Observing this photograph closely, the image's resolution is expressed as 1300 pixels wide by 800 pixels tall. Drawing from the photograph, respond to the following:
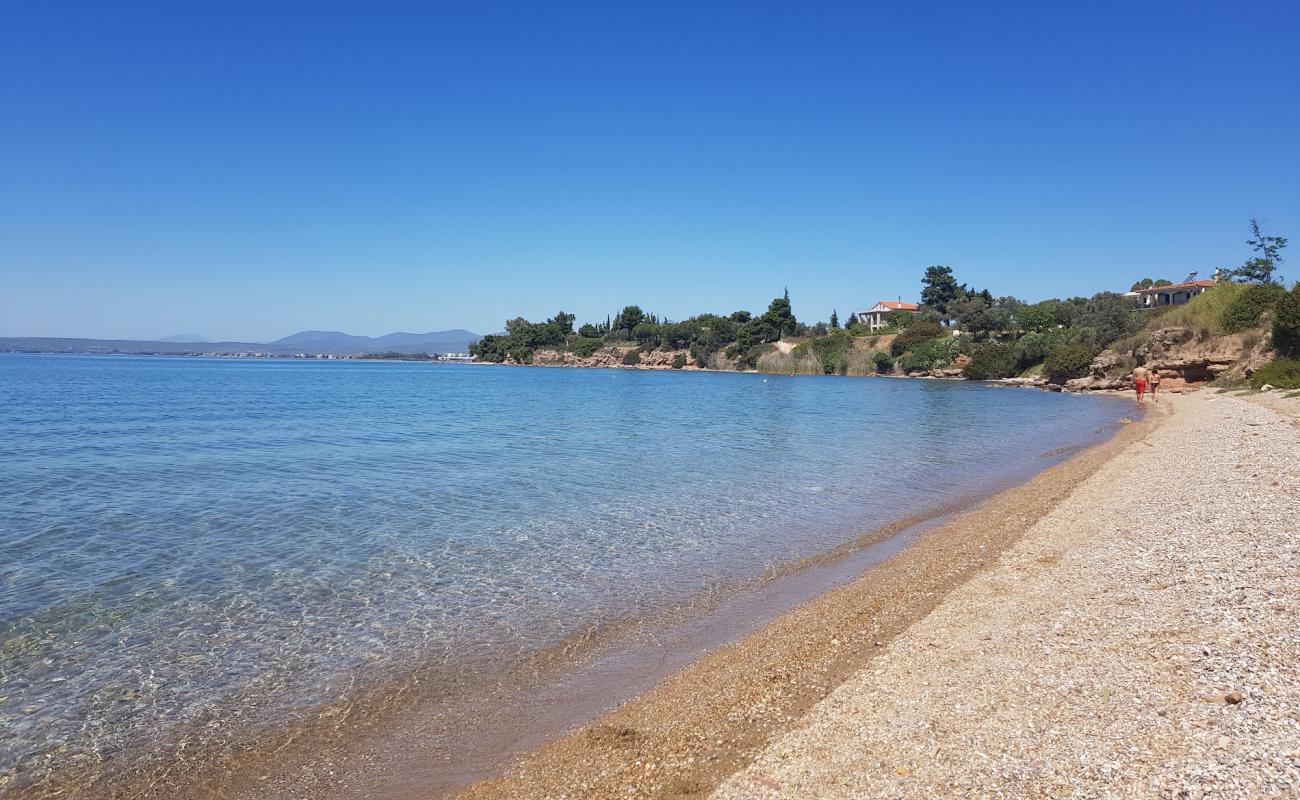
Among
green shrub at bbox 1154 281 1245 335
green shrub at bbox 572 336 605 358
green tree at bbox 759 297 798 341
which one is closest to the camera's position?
green shrub at bbox 1154 281 1245 335

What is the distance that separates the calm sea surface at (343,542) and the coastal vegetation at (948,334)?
1146 inches

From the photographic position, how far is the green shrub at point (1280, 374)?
32.3 m

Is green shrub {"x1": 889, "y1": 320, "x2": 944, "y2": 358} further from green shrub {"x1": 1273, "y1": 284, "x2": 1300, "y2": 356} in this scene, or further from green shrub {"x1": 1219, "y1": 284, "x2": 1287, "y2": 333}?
green shrub {"x1": 1273, "y1": 284, "x2": 1300, "y2": 356}

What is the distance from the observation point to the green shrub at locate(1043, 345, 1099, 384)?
62969 mm

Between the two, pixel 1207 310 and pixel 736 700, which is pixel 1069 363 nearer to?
pixel 1207 310

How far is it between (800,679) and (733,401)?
45.3 metres

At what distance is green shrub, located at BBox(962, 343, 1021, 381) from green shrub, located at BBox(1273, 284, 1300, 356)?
39.8m

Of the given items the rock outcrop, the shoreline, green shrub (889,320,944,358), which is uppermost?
green shrub (889,320,944,358)

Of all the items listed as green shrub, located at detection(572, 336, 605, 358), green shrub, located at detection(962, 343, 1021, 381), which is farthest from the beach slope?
green shrub, located at detection(572, 336, 605, 358)

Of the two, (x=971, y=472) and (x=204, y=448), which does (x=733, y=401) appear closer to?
(x=971, y=472)

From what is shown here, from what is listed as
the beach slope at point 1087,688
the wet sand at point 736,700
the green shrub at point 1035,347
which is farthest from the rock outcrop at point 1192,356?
the wet sand at point 736,700

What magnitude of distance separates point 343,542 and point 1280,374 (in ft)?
139

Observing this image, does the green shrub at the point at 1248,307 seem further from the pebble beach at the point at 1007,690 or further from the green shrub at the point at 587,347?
the green shrub at the point at 587,347

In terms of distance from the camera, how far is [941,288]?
122 metres
